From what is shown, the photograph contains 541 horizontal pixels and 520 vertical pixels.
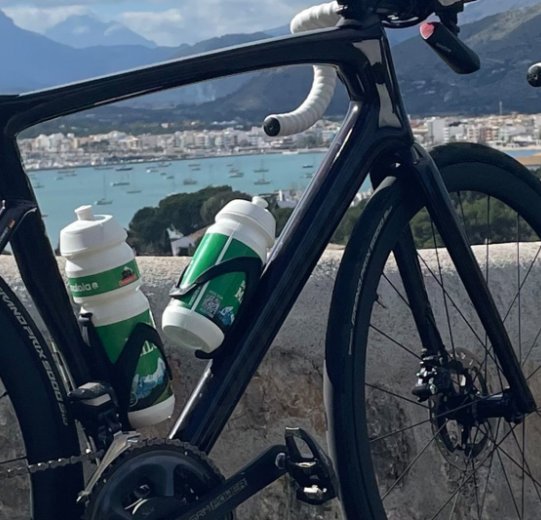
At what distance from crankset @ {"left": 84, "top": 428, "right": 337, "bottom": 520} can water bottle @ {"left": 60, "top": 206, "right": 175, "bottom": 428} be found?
0.09m

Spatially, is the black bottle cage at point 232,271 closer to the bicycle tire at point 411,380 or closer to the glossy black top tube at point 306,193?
the glossy black top tube at point 306,193

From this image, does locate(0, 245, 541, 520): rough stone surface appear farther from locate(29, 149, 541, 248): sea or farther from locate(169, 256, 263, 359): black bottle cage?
locate(169, 256, 263, 359): black bottle cage

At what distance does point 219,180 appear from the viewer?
2664mm

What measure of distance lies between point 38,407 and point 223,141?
158 cm

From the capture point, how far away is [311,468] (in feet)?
5.37

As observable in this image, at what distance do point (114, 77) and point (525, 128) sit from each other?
1853 millimetres

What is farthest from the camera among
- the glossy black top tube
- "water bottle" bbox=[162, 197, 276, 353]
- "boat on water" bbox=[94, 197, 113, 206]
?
"boat on water" bbox=[94, 197, 113, 206]

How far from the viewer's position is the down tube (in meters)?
1.66

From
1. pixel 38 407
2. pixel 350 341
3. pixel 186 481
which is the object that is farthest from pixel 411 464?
pixel 38 407

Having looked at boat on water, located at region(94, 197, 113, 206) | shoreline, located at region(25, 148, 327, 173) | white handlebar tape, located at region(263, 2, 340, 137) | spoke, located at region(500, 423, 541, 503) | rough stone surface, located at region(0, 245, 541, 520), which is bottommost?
spoke, located at region(500, 423, 541, 503)

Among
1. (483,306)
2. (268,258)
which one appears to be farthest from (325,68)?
(483,306)

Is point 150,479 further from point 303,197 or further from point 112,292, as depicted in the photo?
point 303,197

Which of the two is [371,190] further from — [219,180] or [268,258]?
[219,180]

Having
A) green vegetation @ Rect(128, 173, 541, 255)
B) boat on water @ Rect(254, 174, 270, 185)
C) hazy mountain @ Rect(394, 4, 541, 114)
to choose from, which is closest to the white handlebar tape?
green vegetation @ Rect(128, 173, 541, 255)
